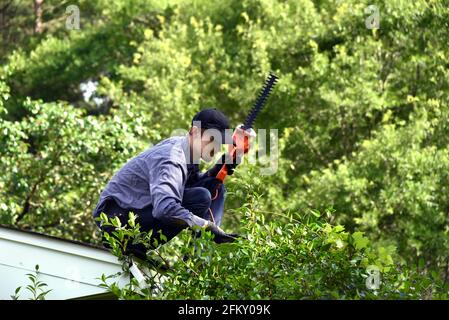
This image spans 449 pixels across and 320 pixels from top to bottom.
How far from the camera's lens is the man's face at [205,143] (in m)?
7.59

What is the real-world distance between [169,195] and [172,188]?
89mm

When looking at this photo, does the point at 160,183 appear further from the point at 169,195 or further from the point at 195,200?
the point at 195,200

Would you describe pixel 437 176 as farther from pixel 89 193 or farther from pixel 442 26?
pixel 89 193

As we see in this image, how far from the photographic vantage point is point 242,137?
7.64 meters

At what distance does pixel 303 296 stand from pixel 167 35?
870 inches

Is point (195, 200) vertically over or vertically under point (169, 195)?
over

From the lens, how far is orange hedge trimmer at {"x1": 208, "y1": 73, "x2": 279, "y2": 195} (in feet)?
25.1

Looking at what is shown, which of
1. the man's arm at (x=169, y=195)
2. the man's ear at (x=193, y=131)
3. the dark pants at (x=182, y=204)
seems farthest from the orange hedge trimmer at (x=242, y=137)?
the man's arm at (x=169, y=195)

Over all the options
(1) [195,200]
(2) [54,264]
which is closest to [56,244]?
(2) [54,264]

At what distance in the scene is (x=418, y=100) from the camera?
23016 mm

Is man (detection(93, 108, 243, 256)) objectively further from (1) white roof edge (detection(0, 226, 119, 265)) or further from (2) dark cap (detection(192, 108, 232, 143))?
(1) white roof edge (detection(0, 226, 119, 265))

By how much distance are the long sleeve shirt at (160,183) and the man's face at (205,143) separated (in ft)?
Result: 0.20
